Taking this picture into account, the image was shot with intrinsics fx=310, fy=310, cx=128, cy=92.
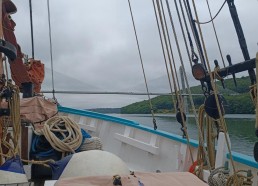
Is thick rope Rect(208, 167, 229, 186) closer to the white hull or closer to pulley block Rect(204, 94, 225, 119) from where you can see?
the white hull

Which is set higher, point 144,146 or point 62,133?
point 62,133

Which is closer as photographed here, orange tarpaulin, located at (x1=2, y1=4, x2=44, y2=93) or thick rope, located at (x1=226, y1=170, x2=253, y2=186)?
thick rope, located at (x1=226, y1=170, x2=253, y2=186)

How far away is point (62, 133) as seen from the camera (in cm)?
335

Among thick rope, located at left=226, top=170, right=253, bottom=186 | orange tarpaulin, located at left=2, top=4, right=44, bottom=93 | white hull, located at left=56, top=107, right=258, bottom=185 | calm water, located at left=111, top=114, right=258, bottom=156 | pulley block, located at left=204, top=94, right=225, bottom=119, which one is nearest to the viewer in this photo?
thick rope, located at left=226, top=170, right=253, bottom=186

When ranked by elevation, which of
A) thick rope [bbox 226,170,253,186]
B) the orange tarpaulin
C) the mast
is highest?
the orange tarpaulin

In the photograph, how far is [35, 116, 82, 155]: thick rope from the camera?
314 centimetres

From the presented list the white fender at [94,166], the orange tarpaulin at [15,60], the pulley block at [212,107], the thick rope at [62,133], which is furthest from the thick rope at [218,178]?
the orange tarpaulin at [15,60]

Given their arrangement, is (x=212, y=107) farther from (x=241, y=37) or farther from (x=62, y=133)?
(x=62, y=133)

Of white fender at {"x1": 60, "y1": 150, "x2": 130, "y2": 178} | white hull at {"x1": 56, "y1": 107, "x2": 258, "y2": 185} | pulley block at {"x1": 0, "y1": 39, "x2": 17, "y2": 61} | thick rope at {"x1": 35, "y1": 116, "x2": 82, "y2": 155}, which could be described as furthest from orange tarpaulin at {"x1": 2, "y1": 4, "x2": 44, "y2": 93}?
white hull at {"x1": 56, "y1": 107, "x2": 258, "y2": 185}

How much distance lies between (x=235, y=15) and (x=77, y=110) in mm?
4074

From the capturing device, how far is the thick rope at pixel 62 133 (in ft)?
10.3

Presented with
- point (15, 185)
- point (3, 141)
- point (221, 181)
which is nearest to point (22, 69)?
point (3, 141)

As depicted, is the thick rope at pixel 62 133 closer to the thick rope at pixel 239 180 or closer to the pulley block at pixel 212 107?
the pulley block at pixel 212 107

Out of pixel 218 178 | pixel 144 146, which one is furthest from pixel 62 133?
pixel 218 178
